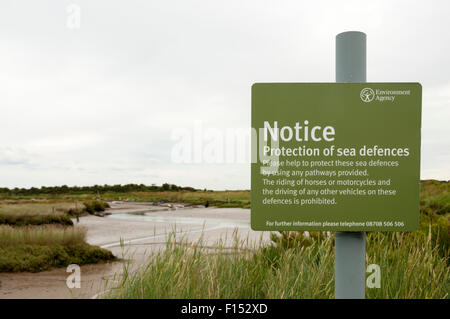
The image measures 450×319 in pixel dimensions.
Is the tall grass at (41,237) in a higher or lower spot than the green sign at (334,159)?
lower

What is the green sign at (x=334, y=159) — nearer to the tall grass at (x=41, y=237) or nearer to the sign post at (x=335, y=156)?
the sign post at (x=335, y=156)

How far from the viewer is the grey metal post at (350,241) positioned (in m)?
2.58

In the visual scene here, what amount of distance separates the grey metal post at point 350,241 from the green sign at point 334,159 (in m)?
0.13

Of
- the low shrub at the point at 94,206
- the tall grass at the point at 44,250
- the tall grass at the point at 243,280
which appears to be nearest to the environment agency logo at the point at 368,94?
the tall grass at the point at 243,280

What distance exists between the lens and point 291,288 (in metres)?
3.35

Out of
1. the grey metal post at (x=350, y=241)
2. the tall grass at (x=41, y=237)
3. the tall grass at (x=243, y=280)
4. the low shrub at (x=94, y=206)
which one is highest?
the grey metal post at (x=350, y=241)

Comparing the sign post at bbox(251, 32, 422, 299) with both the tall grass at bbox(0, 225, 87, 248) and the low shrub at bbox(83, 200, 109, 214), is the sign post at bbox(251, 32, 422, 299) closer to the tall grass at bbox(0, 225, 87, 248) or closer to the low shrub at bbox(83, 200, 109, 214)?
the tall grass at bbox(0, 225, 87, 248)

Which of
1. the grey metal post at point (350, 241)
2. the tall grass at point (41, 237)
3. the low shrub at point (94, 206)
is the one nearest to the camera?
the grey metal post at point (350, 241)

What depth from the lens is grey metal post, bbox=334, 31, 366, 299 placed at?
2580 mm

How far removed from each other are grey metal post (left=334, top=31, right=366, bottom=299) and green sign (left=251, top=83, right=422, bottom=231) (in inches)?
5.3

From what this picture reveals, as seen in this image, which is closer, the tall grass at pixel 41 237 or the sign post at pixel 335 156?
the sign post at pixel 335 156
